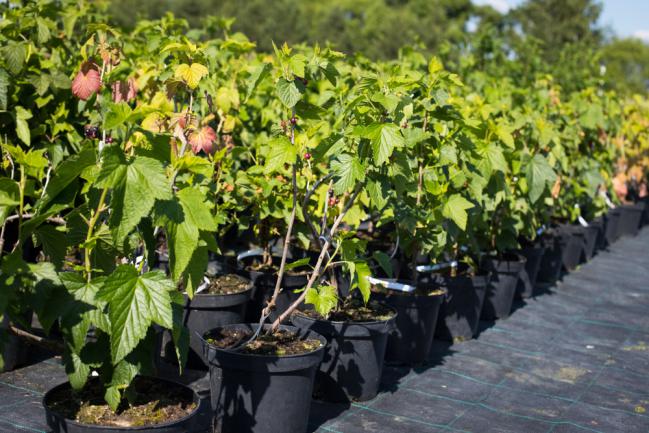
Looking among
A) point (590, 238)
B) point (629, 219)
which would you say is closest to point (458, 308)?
point (590, 238)

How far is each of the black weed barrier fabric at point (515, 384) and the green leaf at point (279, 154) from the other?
1053mm

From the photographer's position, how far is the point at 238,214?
4.74m

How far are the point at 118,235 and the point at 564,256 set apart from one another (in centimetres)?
535

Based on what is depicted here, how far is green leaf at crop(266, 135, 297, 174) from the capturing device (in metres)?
2.97

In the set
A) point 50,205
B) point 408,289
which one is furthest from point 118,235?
point 408,289

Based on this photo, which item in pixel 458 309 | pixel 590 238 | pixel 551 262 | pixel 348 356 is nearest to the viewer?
pixel 348 356

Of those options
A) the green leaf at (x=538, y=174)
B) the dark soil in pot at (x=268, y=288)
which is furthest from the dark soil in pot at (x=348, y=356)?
the green leaf at (x=538, y=174)

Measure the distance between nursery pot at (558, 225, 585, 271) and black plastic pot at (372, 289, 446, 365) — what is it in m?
2.97

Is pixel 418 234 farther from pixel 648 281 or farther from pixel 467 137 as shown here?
pixel 648 281

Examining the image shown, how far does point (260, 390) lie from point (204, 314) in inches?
34.2

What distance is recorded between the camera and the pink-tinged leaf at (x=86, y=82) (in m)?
3.28

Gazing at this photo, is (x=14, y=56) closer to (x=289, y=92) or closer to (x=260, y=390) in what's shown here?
(x=289, y=92)

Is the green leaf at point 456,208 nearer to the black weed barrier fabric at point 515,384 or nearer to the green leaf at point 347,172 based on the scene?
the black weed barrier fabric at point 515,384

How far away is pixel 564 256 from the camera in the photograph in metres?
6.80
